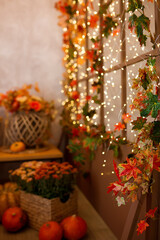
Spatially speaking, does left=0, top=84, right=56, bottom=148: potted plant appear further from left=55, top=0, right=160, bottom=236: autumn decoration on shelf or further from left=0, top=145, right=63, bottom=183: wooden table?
left=55, top=0, right=160, bottom=236: autumn decoration on shelf

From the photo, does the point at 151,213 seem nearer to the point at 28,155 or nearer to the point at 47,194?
the point at 47,194

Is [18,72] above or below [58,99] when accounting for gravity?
above

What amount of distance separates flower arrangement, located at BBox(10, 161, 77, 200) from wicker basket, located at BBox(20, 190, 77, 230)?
37mm

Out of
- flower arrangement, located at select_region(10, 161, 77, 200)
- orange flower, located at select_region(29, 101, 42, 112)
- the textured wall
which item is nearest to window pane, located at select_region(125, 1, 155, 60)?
flower arrangement, located at select_region(10, 161, 77, 200)

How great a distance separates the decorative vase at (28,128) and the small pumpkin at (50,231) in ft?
3.07

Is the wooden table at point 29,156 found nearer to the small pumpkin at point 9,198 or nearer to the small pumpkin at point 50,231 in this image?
the small pumpkin at point 9,198

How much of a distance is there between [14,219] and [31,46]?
1739mm

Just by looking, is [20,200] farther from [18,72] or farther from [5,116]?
[18,72]

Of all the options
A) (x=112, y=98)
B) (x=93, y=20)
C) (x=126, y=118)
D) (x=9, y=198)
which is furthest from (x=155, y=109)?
(x=9, y=198)

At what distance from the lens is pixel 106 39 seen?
178 cm

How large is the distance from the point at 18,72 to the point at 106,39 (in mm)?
1278

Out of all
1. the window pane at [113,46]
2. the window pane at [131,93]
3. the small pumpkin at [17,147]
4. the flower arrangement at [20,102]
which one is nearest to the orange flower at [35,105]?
the flower arrangement at [20,102]

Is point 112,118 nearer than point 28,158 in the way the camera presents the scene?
Yes

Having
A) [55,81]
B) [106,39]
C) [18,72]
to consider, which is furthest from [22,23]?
[106,39]
